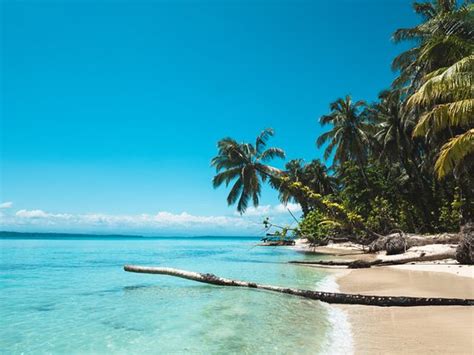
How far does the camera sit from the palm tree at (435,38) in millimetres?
12023

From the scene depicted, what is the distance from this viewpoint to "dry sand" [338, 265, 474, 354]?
A: 4770 mm

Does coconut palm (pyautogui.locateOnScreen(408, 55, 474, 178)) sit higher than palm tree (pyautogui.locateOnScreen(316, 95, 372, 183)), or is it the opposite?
palm tree (pyautogui.locateOnScreen(316, 95, 372, 183))

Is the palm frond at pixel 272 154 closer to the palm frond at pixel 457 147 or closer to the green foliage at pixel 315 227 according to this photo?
the green foliage at pixel 315 227

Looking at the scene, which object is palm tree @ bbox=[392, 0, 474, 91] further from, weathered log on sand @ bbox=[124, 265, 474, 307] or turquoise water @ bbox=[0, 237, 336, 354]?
turquoise water @ bbox=[0, 237, 336, 354]

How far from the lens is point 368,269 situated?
15.1 meters

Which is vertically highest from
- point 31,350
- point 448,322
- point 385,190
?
point 385,190

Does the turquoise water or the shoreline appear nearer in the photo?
the shoreline

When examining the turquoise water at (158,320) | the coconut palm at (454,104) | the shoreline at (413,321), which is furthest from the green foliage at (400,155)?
the turquoise water at (158,320)

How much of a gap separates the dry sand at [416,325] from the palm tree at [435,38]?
25.4 ft

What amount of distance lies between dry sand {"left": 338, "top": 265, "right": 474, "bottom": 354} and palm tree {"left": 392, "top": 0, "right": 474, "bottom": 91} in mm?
7739

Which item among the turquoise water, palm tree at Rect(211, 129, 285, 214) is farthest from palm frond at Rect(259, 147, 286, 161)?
the turquoise water

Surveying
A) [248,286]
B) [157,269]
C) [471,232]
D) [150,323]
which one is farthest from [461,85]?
[157,269]

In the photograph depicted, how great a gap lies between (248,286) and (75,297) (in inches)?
189

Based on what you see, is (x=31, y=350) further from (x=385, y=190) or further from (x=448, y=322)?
(x=385, y=190)
